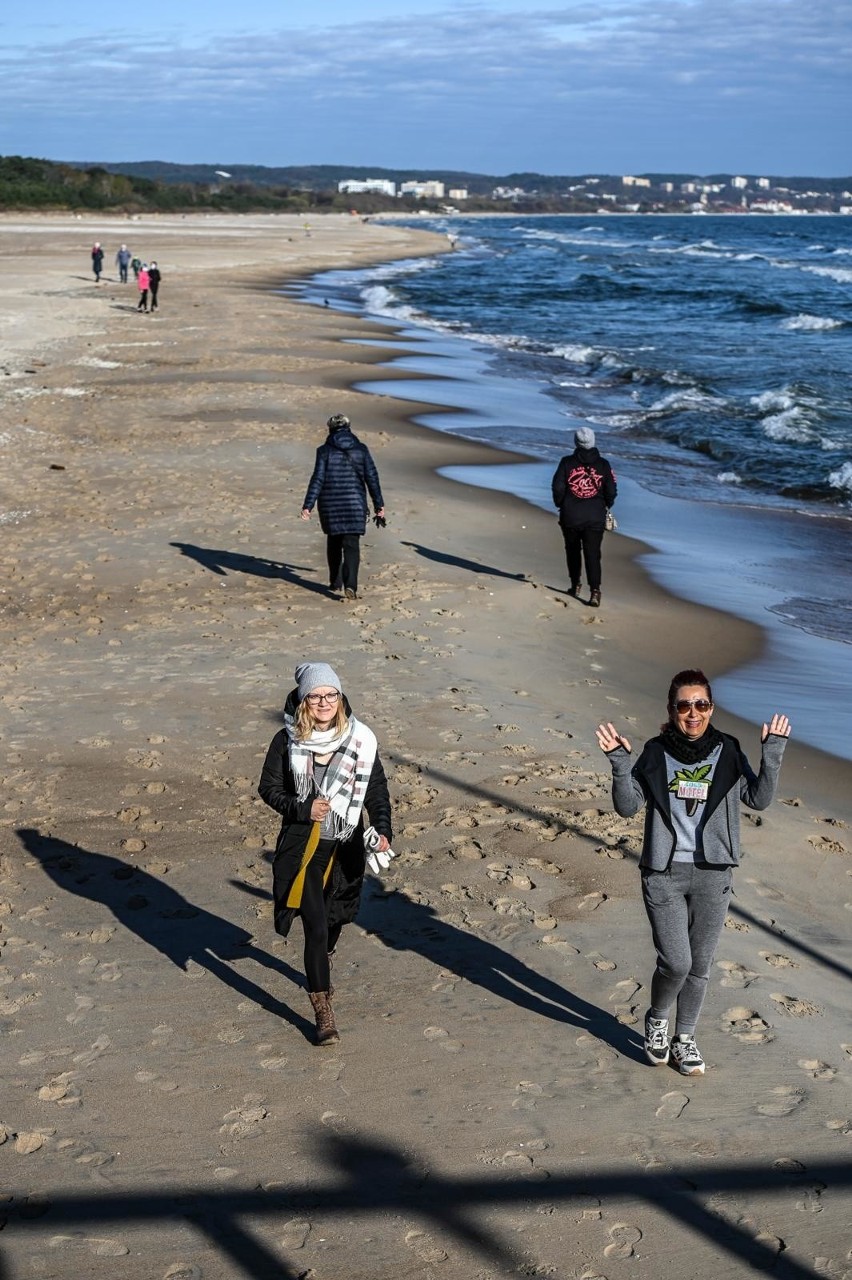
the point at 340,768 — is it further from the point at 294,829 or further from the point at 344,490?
the point at 344,490

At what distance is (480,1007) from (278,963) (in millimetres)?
1038

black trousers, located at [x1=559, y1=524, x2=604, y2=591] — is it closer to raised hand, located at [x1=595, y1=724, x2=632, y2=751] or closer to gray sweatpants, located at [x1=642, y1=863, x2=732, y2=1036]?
gray sweatpants, located at [x1=642, y1=863, x2=732, y2=1036]

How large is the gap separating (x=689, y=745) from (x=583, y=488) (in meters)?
7.83

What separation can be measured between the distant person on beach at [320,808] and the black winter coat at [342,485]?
6.89 meters

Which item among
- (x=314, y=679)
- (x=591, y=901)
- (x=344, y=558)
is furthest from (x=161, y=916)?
(x=344, y=558)

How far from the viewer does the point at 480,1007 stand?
6211 millimetres

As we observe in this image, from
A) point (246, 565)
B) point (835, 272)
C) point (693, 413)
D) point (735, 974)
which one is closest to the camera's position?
point (735, 974)

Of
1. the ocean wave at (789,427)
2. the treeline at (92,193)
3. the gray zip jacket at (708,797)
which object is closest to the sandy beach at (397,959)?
the gray zip jacket at (708,797)

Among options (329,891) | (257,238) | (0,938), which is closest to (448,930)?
(329,891)

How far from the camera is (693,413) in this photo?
27188mm

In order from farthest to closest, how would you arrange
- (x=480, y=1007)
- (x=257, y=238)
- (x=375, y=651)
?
(x=257, y=238)
(x=375, y=651)
(x=480, y=1007)

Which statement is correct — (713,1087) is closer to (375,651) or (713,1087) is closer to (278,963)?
(278,963)

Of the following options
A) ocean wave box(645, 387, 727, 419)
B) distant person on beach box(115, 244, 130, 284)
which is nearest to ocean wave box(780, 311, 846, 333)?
ocean wave box(645, 387, 727, 419)

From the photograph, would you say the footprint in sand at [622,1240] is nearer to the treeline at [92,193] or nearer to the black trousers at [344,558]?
the black trousers at [344,558]
